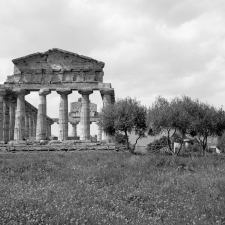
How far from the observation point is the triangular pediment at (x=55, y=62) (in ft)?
112

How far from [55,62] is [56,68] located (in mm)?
786

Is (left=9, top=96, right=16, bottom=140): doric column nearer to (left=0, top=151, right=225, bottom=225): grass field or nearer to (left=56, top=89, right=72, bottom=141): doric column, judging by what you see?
(left=56, top=89, right=72, bottom=141): doric column

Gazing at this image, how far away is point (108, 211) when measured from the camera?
8773mm

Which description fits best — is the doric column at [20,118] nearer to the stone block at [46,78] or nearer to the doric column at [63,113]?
the stone block at [46,78]

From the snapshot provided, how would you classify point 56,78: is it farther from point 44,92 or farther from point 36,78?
point 36,78

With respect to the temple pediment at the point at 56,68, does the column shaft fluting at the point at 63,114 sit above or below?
below

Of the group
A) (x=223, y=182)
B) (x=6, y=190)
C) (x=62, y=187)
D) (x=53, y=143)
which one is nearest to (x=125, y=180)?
(x=62, y=187)

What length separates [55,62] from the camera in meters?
34.7

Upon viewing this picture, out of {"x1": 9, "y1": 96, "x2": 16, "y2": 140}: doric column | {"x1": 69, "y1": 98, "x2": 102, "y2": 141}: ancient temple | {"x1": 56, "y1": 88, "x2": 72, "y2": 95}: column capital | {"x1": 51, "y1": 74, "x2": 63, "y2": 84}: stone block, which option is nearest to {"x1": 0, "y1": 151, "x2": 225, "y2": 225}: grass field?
{"x1": 56, "y1": 88, "x2": 72, "y2": 95}: column capital

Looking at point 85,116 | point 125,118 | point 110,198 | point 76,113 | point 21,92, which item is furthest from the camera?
point 76,113

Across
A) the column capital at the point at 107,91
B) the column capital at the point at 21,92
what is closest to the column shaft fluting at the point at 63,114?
the column capital at the point at 107,91

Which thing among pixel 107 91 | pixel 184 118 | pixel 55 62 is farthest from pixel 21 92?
pixel 184 118

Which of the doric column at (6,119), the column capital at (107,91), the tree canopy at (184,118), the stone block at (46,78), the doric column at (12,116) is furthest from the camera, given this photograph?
the doric column at (12,116)

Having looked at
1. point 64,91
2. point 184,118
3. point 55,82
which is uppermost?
point 55,82
